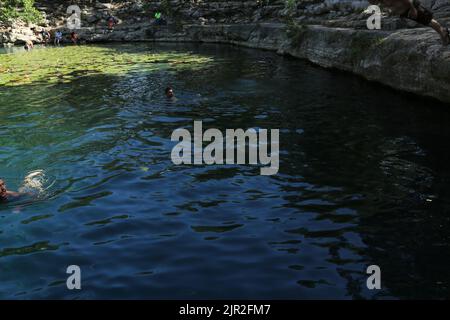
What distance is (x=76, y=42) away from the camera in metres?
46.2

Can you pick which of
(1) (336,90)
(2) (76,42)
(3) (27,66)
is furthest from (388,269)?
(2) (76,42)

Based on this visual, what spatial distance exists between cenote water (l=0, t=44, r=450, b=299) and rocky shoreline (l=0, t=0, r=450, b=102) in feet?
3.01

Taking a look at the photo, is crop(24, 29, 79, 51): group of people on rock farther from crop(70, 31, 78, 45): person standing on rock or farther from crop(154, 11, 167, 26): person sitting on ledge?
crop(154, 11, 167, 26): person sitting on ledge

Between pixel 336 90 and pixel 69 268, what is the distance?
1469 centimetres

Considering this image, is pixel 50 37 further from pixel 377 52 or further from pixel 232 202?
pixel 232 202

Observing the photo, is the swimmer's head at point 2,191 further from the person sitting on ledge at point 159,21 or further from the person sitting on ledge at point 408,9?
the person sitting on ledge at point 159,21

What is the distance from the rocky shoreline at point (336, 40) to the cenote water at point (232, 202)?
92 cm

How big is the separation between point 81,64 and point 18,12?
24.5m

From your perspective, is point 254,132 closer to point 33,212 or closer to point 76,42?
point 33,212

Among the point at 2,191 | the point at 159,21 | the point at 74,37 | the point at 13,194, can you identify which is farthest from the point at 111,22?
the point at 2,191

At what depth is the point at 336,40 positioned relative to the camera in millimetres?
23344

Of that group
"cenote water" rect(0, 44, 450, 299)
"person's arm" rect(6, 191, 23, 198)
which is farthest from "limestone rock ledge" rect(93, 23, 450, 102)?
"person's arm" rect(6, 191, 23, 198)

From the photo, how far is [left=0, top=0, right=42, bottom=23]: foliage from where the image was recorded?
1884 inches

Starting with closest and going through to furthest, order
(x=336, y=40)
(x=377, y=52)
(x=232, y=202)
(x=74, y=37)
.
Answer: (x=232, y=202)
(x=377, y=52)
(x=336, y=40)
(x=74, y=37)
